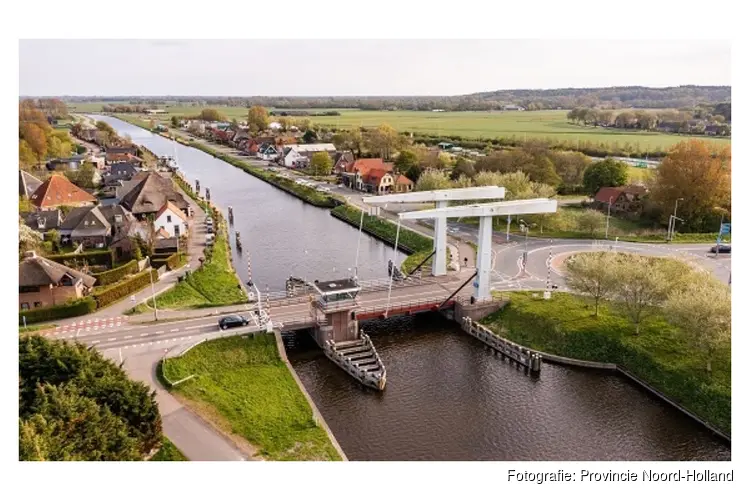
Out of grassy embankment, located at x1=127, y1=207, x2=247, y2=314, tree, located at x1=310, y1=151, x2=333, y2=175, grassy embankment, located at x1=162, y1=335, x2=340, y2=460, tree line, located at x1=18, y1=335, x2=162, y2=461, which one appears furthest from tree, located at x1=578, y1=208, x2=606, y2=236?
tree, located at x1=310, y1=151, x2=333, y2=175

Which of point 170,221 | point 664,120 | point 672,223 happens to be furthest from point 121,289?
point 664,120

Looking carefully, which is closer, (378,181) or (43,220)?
(43,220)

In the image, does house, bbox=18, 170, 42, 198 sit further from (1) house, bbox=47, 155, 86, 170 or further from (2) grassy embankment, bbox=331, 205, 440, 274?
(2) grassy embankment, bbox=331, 205, 440, 274

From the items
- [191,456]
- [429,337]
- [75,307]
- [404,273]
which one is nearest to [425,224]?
[404,273]

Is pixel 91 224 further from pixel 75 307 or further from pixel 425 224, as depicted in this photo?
pixel 425 224

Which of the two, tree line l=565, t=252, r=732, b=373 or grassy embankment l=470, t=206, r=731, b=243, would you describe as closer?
tree line l=565, t=252, r=732, b=373

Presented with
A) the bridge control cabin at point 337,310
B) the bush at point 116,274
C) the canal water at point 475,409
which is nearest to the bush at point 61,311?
the bush at point 116,274

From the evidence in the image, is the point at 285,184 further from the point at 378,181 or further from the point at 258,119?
the point at 258,119

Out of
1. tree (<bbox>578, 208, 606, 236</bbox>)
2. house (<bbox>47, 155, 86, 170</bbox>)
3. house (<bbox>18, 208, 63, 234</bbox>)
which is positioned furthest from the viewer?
house (<bbox>47, 155, 86, 170</bbox>)
